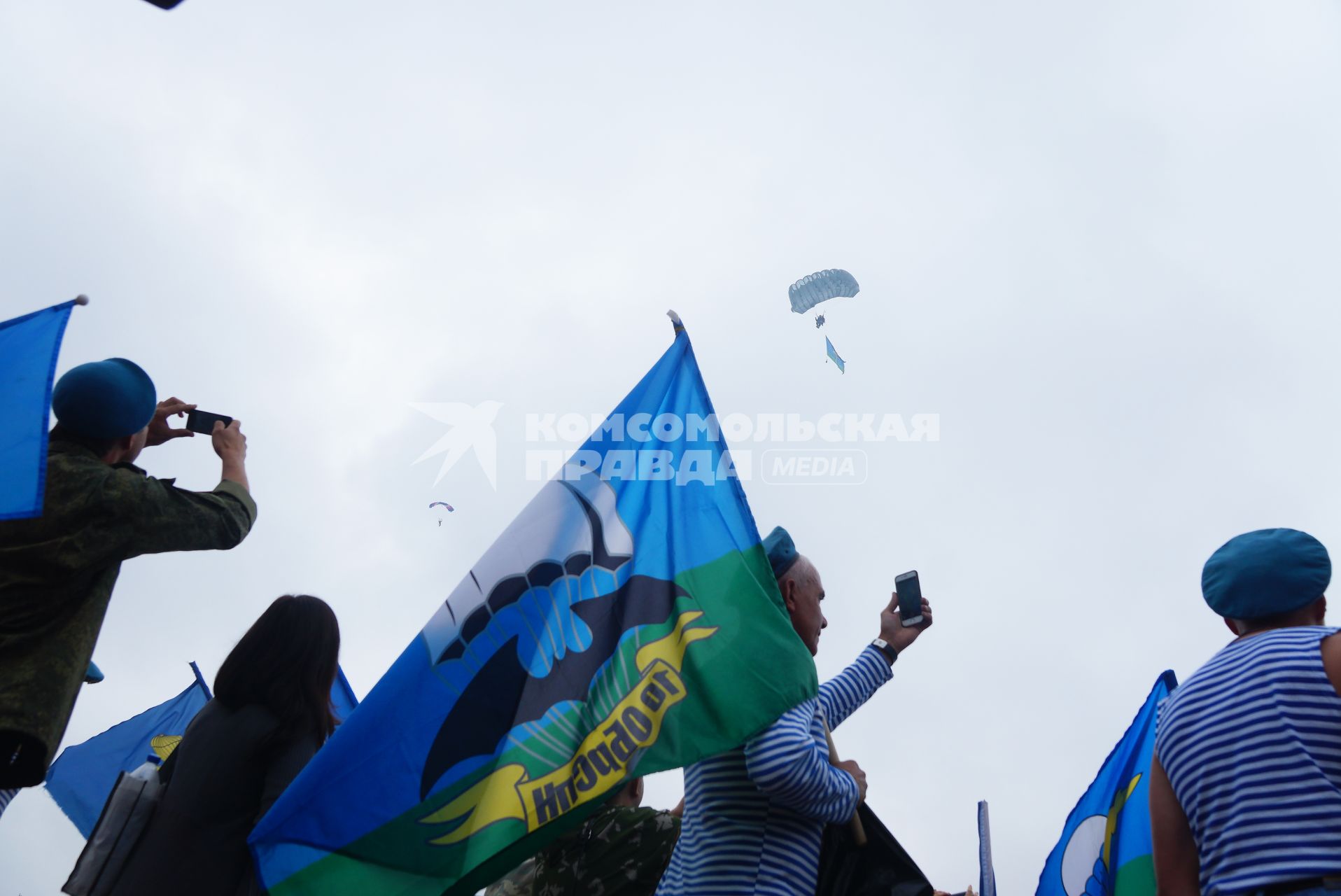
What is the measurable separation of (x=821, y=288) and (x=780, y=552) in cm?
2785

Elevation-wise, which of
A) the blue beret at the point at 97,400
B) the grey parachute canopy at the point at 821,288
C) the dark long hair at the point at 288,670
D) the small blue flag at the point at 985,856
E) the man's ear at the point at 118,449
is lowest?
the small blue flag at the point at 985,856

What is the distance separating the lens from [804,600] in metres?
4.38

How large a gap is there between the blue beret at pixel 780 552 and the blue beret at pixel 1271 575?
5.06ft

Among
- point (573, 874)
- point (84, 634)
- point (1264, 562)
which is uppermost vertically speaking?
point (84, 634)

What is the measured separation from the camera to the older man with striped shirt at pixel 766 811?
3.67 meters

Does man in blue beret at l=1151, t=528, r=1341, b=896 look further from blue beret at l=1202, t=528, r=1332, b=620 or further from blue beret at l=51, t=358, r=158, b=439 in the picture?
blue beret at l=51, t=358, r=158, b=439

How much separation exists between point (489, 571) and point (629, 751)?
935mm

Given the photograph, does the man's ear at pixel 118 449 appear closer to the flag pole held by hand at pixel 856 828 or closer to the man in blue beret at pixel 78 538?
the man in blue beret at pixel 78 538

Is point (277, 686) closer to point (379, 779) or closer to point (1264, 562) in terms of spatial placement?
point (379, 779)

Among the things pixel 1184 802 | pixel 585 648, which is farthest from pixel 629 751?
pixel 1184 802

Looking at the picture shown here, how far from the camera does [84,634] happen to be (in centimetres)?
378

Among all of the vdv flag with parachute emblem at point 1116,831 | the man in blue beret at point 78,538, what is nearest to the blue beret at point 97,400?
the man in blue beret at point 78,538

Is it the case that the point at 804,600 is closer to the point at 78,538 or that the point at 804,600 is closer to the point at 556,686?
the point at 556,686

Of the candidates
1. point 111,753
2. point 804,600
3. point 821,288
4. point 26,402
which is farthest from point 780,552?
point 821,288
